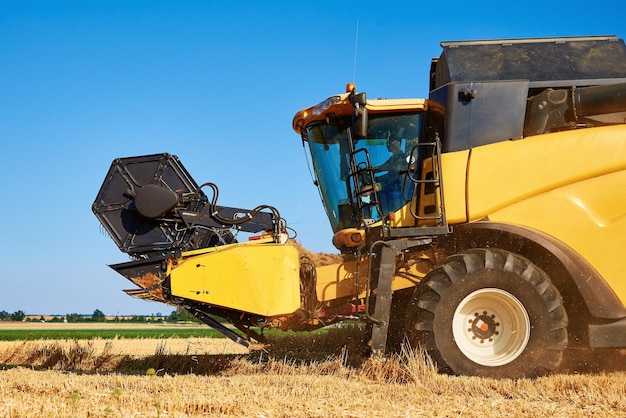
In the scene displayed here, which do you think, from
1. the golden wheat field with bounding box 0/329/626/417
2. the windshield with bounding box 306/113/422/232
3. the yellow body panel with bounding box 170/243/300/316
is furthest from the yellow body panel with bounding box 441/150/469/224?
the yellow body panel with bounding box 170/243/300/316

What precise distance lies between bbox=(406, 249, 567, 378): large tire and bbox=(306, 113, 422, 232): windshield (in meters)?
0.90

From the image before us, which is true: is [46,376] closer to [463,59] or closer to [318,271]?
[318,271]

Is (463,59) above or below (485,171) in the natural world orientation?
above

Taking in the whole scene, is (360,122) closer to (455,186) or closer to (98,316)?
(455,186)

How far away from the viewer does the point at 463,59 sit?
242 inches

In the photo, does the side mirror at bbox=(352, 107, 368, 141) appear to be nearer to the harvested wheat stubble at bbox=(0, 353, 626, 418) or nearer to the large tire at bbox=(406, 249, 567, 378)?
the large tire at bbox=(406, 249, 567, 378)

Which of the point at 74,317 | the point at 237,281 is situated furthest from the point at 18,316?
the point at 237,281

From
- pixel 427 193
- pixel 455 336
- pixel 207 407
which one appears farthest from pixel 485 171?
pixel 207 407

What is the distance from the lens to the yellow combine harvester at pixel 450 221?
5355 millimetres

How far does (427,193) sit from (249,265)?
1.64m

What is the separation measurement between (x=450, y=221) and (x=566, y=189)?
0.95m

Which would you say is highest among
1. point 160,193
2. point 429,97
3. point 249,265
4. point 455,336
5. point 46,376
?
point 429,97

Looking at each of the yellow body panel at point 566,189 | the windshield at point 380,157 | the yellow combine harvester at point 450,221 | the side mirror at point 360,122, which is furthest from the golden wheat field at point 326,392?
the side mirror at point 360,122

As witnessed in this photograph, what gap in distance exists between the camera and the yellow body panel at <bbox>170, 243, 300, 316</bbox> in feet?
18.1
